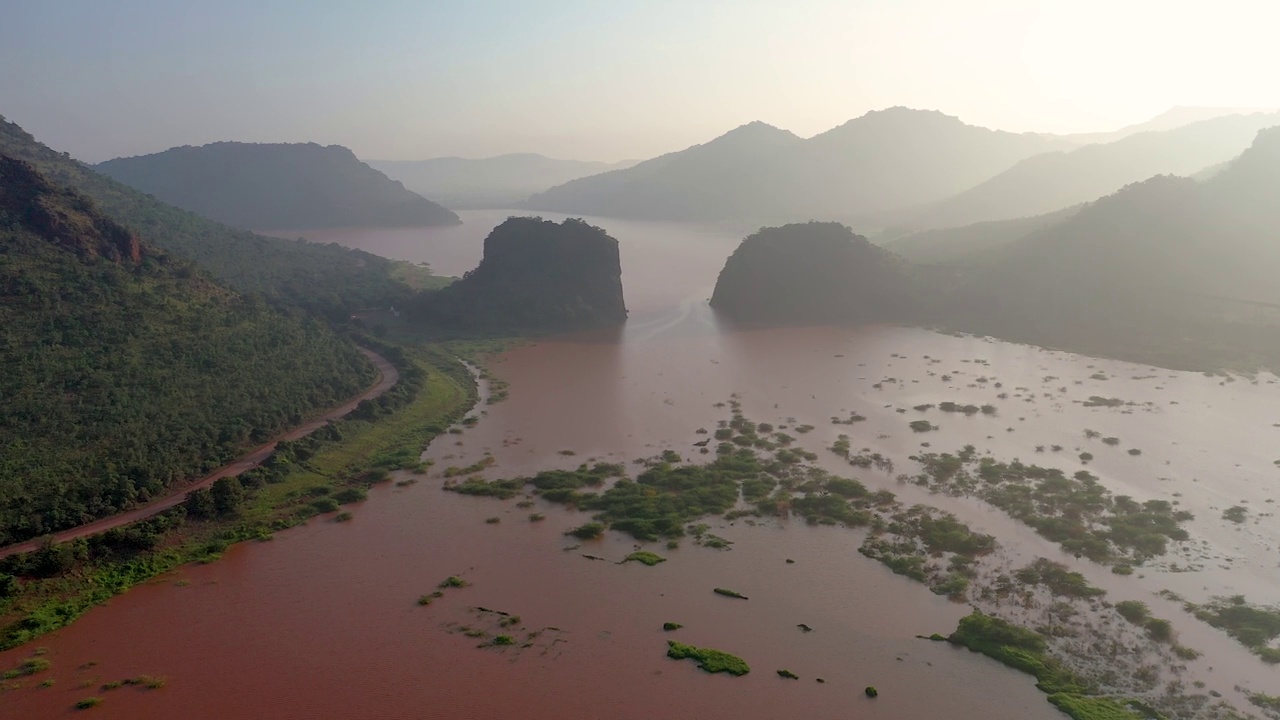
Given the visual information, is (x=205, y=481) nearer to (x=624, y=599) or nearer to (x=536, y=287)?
(x=624, y=599)

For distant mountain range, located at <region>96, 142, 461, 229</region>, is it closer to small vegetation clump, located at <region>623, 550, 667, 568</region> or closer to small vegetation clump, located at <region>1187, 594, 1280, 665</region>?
small vegetation clump, located at <region>623, 550, 667, 568</region>

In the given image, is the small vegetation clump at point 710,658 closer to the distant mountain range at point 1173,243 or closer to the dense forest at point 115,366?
the dense forest at point 115,366

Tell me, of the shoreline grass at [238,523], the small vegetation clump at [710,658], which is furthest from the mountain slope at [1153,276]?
the shoreline grass at [238,523]

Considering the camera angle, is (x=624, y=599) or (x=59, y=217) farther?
(x=59, y=217)

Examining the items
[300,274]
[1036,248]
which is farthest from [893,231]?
[300,274]

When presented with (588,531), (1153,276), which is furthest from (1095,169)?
(588,531)

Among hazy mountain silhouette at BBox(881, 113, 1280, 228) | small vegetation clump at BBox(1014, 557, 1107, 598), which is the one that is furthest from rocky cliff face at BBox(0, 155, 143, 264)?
hazy mountain silhouette at BBox(881, 113, 1280, 228)

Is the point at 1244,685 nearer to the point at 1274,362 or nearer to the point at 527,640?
the point at 527,640
